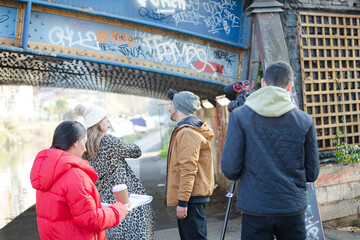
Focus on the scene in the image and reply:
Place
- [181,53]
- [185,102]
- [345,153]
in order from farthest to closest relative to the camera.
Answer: [181,53], [345,153], [185,102]

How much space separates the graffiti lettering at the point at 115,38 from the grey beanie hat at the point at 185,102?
2314 mm

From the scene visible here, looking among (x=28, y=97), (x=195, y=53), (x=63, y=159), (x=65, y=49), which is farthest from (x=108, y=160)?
(x=28, y=97)

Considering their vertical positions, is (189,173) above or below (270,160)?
below

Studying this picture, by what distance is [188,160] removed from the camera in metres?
3.05

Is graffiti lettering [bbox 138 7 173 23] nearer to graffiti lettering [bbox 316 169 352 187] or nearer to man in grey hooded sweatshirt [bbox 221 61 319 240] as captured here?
graffiti lettering [bbox 316 169 352 187]

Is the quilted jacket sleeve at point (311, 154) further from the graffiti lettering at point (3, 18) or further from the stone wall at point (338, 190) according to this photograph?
the graffiti lettering at point (3, 18)

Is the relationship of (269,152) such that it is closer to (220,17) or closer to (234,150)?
(234,150)

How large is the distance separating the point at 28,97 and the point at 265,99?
161ft

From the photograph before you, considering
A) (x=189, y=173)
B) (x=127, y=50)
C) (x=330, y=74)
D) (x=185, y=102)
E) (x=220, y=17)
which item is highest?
(x=220, y=17)

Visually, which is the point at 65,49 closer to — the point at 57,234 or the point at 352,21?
the point at 57,234

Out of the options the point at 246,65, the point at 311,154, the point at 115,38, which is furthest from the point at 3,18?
the point at 311,154

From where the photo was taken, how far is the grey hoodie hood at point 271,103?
2.18 m

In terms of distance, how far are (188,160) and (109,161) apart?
690 mm

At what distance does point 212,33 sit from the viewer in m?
5.90
